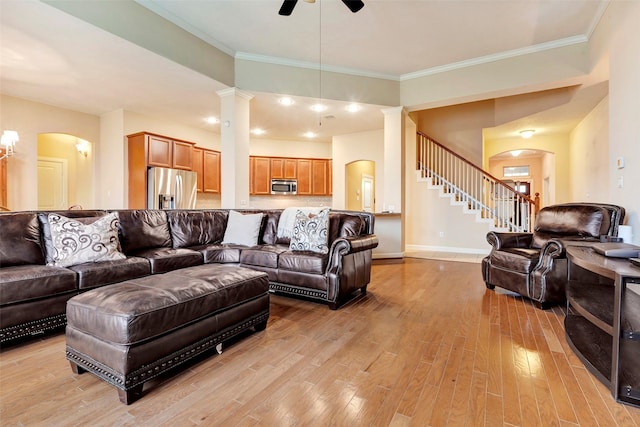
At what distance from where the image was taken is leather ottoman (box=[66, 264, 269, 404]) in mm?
1512

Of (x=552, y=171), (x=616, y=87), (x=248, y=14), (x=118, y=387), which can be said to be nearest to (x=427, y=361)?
(x=118, y=387)

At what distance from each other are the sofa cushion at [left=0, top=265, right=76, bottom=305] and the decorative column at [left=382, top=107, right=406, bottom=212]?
4.58 metres

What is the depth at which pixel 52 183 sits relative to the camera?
6.56 meters

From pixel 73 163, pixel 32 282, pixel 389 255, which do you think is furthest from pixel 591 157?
pixel 73 163

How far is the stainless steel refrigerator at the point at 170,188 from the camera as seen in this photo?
5523mm

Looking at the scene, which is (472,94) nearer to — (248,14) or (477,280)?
(477,280)

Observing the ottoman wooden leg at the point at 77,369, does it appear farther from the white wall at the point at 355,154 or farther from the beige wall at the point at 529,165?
the beige wall at the point at 529,165

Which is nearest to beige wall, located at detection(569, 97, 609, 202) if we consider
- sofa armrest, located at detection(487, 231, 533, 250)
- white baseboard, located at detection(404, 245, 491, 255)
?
white baseboard, located at detection(404, 245, 491, 255)

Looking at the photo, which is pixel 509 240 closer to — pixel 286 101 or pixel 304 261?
pixel 304 261

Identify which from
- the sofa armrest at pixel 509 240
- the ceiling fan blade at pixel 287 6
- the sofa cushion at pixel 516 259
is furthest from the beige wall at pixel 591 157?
the ceiling fan blade at pixel 287 6

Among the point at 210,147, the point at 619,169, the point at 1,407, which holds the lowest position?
the point at 1,407

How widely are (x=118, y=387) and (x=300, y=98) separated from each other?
4.52 meters

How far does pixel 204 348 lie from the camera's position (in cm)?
187

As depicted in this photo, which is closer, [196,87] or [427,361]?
[427,361]
